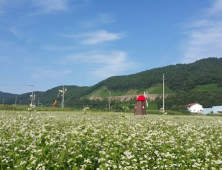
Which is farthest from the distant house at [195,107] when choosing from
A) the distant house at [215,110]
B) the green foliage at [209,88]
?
the green foliage at [209,88]

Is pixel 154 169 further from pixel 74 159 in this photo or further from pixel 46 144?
pixel 46 144

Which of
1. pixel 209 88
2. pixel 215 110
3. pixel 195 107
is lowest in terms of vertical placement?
pixel 215 110

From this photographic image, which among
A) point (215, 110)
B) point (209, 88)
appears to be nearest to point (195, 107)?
point (215, 110)

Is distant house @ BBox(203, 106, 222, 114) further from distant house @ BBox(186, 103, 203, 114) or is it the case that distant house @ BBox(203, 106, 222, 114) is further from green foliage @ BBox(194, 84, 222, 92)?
green foliage @ BBox(194, 84, 222, 92)

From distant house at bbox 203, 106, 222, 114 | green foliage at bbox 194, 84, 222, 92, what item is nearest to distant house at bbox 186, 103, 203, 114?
distant house at bbox 203, 106, 222, 114

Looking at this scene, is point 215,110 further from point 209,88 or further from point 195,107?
point 209,88

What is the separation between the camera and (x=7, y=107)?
6284 centimetres

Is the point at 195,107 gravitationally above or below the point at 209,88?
below

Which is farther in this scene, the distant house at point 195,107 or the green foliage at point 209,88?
the green foliage at point 209,88

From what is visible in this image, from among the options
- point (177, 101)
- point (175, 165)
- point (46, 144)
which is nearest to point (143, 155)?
point (175, 165)

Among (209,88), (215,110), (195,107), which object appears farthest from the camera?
(209,88)

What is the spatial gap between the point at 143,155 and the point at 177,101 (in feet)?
489

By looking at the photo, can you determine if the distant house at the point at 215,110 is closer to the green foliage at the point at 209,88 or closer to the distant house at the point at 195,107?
the distant house at the point at 195,107

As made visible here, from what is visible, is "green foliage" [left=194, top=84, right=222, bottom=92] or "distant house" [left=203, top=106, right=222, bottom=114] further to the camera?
"green foliage" [left=194, top=84, right=222, bottom=92]
